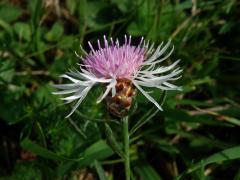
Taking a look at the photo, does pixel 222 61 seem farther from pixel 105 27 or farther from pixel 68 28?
pixel 68 28

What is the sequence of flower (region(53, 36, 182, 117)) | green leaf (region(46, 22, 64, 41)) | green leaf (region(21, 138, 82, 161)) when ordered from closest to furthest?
1. flower (region(53, 36, 182, 117))
2. green leaf (region(21, 138, 82, 161))
3. green leaf (region(46, 22, 64, 41))

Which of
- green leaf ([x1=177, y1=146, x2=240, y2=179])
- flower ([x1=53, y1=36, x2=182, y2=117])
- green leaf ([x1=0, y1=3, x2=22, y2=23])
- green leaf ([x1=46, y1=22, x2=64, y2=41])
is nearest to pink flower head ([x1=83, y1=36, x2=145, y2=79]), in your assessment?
flower ([x1=53, y1=36, x2=182, y2=117])

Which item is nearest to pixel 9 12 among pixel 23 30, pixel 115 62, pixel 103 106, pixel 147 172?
pixel 23 30

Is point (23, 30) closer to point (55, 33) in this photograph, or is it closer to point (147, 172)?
point (55, 33)

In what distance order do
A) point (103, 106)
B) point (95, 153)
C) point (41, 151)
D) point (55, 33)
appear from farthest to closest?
1. point (55, 33)
2. point (103, 106)
3. point (95, 153)
4. point (41, 151)

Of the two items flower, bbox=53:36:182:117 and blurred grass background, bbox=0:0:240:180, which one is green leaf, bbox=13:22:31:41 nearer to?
blurred grass background, bbox=0:0:240:180

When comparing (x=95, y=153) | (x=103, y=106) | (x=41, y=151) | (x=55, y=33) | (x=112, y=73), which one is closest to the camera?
(x=112, y=73)

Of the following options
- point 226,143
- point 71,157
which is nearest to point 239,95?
point 226,143

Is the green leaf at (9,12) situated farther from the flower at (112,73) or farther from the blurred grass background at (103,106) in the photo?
the flower at (112,73)

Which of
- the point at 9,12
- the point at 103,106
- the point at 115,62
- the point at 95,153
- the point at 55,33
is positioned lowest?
the point at 95,153
